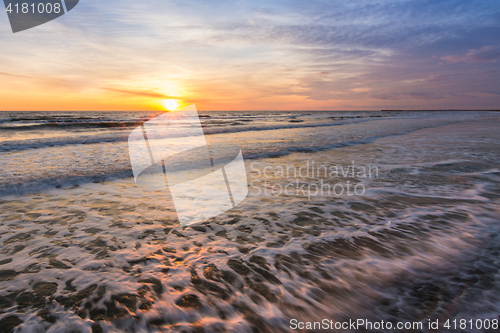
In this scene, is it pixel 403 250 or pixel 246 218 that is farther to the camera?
pixel 246 218

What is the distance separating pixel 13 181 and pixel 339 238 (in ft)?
22.9

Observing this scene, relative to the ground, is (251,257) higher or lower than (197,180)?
lower

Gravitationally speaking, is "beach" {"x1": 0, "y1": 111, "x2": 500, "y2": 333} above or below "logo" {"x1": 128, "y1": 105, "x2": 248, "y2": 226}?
below

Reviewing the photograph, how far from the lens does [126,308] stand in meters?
2.09

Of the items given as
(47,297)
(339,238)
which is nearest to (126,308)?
(47,297)

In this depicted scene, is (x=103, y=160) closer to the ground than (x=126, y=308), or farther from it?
farther from it

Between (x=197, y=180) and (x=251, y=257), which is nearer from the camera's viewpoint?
(x=251, y=257)

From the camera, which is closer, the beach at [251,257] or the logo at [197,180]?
the beach at [251,257]

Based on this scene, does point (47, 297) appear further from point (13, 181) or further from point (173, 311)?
point (13, 181)

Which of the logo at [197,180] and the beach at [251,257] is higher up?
the logo at [197,180]

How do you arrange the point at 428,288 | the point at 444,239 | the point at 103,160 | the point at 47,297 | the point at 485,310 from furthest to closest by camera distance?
the point at 103,160 → the point at 444,239 → the point at 428,288 → the point at 47,297 → the point at 485,310

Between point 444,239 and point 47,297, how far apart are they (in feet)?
14.7

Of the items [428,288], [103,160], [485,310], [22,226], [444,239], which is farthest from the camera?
[103,160]

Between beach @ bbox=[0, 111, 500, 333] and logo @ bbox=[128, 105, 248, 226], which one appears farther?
logo @ bbox=[128, 105, 248, 226]
